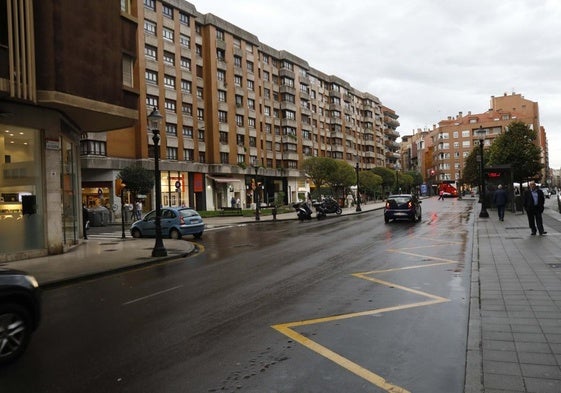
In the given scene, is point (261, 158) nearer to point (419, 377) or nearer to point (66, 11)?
point (66, 11)

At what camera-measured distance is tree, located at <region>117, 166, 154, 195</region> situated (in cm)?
3622

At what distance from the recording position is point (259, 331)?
5742 millimetres

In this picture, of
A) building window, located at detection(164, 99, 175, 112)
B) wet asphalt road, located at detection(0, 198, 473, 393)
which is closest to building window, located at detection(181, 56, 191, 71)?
building window, located at detection(164, 99, 175, 112)

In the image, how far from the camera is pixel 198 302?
7496mm

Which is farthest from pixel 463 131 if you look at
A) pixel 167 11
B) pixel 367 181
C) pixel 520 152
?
pixel 167 11

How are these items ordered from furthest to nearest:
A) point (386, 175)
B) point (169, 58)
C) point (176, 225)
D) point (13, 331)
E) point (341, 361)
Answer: point (386, 175), point (169, 58), point (176, 225), point (13, 331), point (341, 361)

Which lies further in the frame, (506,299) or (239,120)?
(239,120)

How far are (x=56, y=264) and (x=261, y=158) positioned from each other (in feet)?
170

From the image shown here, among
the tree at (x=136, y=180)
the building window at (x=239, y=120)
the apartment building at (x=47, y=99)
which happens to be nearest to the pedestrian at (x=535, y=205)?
the apartment building at (x=47, y=99)

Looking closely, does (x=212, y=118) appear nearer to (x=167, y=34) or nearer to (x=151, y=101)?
(x=151, y=101)

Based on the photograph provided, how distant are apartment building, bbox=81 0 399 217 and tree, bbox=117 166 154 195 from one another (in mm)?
3375

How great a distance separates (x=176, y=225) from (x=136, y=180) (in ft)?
57.4

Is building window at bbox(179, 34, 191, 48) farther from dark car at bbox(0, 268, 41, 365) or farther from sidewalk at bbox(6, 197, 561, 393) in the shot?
dark car at bbox(0, 268, 41, 365)

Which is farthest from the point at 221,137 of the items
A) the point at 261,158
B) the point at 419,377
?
the point at 419,377
